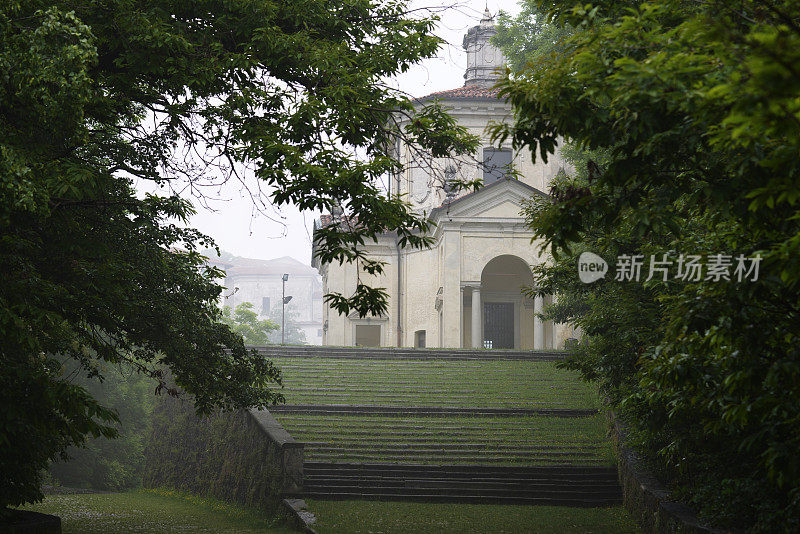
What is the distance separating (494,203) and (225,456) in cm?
1638

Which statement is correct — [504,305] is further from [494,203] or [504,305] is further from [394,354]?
[394,354]

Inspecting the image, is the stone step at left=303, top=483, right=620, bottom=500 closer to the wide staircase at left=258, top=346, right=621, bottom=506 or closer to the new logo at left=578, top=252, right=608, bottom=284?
the wide staircase at left=258, top=346, right=621, bottom=506

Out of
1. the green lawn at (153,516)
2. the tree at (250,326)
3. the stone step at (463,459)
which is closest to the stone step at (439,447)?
the stone step at (463,459)

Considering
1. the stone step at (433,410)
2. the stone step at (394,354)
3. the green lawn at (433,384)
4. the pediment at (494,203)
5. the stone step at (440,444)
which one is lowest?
the stone step at (440,444)

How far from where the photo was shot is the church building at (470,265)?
34.8m

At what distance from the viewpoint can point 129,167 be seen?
516 inches

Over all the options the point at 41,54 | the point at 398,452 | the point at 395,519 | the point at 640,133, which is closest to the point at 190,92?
the point at 41,54

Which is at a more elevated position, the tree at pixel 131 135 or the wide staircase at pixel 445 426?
the tree at pixel 131 135

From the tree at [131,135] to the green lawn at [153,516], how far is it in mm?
4934

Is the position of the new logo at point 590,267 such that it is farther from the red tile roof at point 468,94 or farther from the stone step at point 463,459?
the red tile roof at point 468,94

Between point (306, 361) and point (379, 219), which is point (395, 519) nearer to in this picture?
point (379, 219)

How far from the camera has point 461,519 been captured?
15.7 metres

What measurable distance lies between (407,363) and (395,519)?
1336 cm

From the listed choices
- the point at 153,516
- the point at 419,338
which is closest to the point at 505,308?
the point at 419,338
